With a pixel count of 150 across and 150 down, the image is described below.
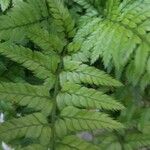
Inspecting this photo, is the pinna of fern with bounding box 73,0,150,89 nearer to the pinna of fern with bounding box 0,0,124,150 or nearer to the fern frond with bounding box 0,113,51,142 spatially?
the pinna of fern with bounding box 0,0,124,150

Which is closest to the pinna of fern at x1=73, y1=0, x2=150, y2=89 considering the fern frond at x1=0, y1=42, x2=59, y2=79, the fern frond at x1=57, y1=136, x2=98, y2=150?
the fern frond at x1=0, y1=42, x2=59, y2=79

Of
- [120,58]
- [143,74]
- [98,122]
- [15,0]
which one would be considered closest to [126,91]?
[143,74]

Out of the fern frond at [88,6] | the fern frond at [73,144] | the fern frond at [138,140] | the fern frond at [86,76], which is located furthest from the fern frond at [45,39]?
the fern frond at [138,140]

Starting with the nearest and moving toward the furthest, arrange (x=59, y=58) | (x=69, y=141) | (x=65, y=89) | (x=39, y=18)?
(x=69, y=141)
(x=65, y=89)
(x=59, y=58)
(x=39, y=18)

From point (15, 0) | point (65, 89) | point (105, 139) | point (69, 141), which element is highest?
point (15, 0)

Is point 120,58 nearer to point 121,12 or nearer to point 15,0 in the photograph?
point 121,12

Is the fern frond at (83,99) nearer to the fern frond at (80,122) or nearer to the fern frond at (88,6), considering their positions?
the fern frond at (80,122)
